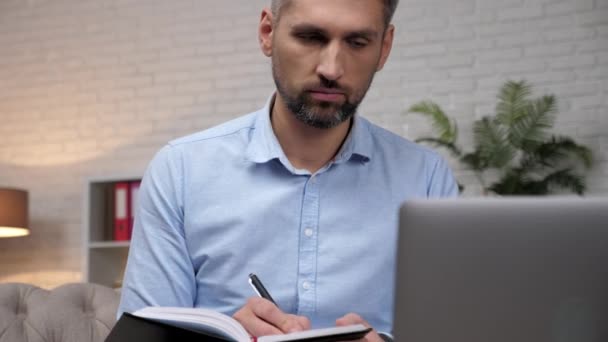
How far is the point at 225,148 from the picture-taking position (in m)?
1.61

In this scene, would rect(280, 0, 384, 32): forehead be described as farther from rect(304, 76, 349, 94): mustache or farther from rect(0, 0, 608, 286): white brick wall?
rect(0, 0, 608, 286): white brick wall

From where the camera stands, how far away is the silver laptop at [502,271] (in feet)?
2.36

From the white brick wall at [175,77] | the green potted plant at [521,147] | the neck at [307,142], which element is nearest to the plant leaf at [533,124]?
the green potted plant at [521,147]

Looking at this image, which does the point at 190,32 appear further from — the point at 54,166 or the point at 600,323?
the point at 600,323

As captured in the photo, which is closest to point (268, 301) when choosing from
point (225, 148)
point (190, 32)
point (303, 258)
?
point (303, 258)

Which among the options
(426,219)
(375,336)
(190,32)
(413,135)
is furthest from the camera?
(190,32)

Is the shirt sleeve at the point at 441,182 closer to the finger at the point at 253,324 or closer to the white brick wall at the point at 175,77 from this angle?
the finger at the point at 253,324

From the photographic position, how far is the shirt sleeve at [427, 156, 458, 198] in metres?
1.64

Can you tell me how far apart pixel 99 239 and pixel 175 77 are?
3.69 ft

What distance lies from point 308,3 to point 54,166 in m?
4.34

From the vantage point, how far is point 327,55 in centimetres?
142

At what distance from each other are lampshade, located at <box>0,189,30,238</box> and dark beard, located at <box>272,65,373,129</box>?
3.57 metres

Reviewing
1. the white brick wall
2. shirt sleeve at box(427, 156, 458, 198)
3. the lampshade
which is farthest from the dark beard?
the lampshade

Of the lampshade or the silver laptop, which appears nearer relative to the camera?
the silver laptop
